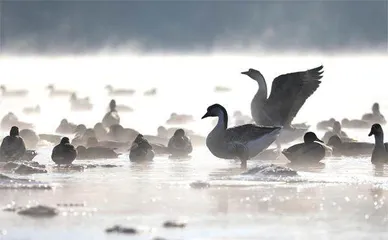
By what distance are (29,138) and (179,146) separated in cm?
365

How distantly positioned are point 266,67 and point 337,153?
949 inches

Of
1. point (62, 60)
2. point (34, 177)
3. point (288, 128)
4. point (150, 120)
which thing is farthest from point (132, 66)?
point (34, 177)

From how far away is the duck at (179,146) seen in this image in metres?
21.1

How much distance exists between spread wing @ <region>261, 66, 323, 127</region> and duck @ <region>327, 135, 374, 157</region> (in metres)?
1.05

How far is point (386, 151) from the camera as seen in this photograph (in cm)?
1938

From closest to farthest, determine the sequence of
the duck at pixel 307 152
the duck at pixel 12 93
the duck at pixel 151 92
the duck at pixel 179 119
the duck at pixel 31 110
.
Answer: the duck at pixel 307 152 → the duck at pixel 179 119 → the duck at pixel 31 110 → the duck at pixel 12 93 → the duck at pixel 151 92

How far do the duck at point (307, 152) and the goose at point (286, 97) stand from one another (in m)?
1.65

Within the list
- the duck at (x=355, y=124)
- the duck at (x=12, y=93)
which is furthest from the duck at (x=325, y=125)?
the duck at (x=12, y=93)

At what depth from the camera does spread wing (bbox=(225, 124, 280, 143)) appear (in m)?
18.9

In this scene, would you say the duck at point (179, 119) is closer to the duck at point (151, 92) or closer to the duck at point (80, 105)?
the duck at point (80, 105)

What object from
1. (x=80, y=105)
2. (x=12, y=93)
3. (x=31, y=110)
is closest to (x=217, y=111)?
(x=31, y=110)

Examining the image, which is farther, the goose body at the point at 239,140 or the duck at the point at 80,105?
the duck at the point at 80,105

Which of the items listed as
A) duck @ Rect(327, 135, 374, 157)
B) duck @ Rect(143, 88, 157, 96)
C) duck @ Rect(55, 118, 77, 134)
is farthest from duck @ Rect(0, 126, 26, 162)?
duck @ Rect(143, 88, 157, 96)

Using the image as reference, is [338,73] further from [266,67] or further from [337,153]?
[337,153]
